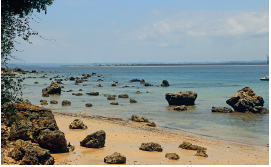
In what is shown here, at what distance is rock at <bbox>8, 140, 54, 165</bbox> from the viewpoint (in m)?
8.72

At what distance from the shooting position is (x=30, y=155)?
8773mm

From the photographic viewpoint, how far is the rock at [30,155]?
28.6 ft

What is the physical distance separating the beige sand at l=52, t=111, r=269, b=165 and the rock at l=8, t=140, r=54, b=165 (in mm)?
598

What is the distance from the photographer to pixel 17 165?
8258 mm

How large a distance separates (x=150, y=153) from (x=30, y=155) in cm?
503

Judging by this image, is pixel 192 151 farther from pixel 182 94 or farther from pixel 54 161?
pixel 182 94

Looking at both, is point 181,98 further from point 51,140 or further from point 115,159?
point 51,140

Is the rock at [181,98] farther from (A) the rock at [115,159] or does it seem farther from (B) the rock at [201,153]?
(A) the rock at [115,159]

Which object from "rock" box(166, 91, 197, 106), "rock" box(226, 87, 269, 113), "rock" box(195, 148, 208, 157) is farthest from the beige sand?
"rock" box(166, 91, 197, 106)

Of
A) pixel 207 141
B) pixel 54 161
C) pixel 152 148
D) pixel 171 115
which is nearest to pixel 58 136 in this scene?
pixel 54 161

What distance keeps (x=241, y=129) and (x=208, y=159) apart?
8436mm

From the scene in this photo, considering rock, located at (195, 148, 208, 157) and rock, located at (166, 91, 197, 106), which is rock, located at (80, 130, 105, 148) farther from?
rock, located at (166, 91, 197, 106)

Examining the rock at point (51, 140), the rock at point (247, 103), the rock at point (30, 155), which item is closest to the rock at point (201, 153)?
the rock at point (51, 140)

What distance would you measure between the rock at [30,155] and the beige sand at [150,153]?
0.60 meters
